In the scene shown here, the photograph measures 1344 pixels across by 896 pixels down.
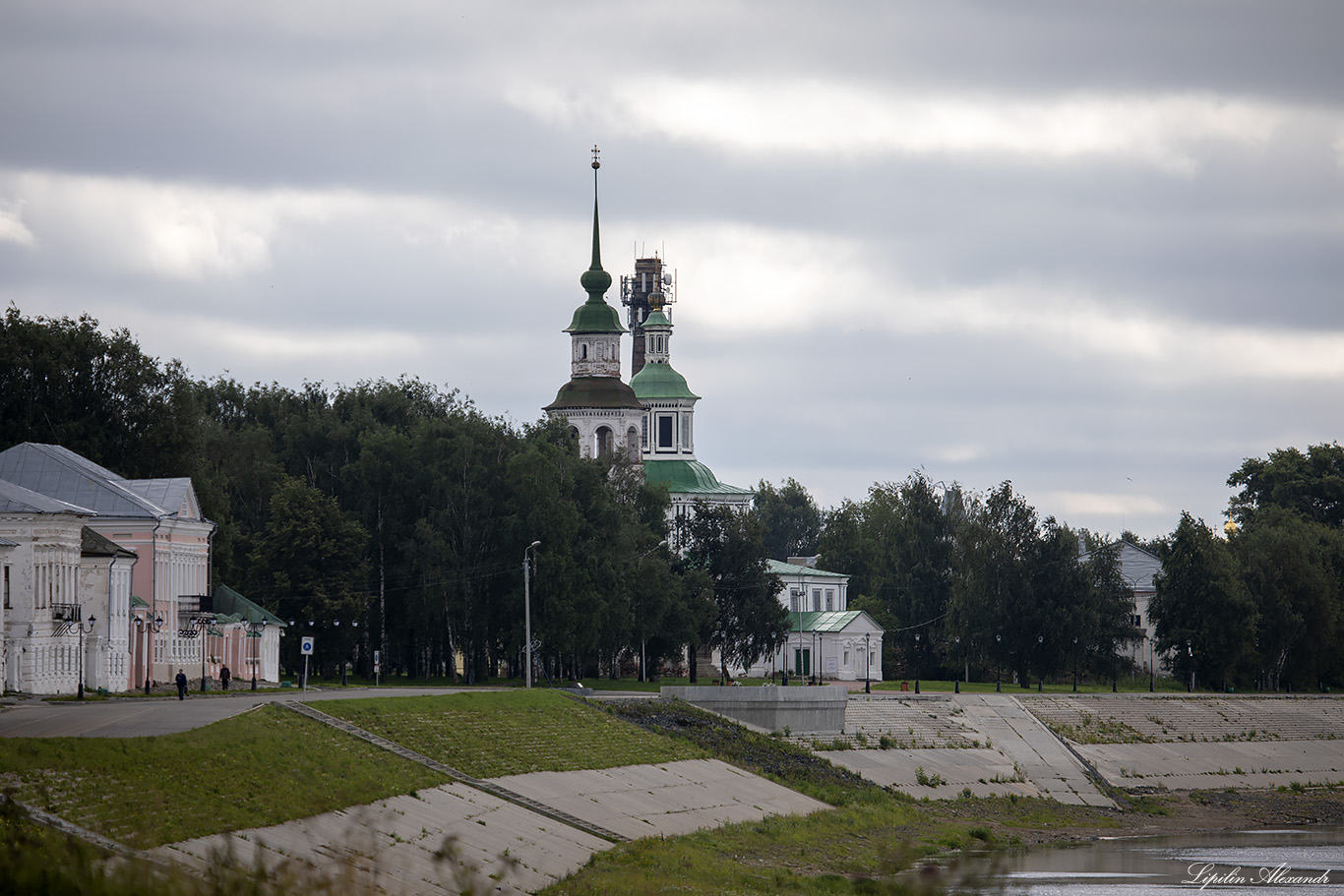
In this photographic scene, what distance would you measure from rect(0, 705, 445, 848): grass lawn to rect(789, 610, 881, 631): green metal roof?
68047 millimetres

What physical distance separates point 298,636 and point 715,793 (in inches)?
1195

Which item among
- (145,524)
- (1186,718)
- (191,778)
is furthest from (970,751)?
(191,778)

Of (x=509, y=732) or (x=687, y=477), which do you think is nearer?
(x=509, y=732)

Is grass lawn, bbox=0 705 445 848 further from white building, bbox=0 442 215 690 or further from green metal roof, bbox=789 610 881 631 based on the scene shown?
green metal roof, bbox=789 610 881 631

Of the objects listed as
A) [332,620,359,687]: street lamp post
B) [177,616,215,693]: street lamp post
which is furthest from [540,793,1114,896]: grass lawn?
[332,620,359,687]: street lamp post

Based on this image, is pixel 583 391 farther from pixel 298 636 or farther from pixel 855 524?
pixel 298 636

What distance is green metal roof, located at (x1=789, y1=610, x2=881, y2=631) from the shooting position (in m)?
104

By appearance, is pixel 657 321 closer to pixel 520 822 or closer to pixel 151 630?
pixel 151 630

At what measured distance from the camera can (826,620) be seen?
350 feet

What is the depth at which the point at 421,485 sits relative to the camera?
75.7 m

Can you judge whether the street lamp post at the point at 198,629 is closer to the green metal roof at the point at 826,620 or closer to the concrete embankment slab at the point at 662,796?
the concrete embankment slab at the point at 662,796

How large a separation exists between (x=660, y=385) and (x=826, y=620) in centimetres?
2402

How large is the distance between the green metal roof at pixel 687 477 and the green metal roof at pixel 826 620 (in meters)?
10.6

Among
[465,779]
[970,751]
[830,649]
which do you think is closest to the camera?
[465,779]
